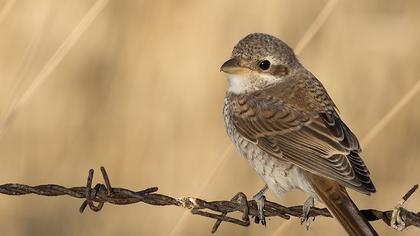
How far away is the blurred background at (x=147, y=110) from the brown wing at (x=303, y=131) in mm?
1704

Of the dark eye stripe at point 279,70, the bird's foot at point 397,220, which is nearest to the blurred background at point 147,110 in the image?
the dark eye stripe at point 279,70

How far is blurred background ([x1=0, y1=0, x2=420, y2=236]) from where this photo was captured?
6.64 metres

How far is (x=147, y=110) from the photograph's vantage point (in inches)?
264

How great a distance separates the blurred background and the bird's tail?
2.19 m

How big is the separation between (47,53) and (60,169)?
0.89 metres

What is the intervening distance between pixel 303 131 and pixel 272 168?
0.24 metres

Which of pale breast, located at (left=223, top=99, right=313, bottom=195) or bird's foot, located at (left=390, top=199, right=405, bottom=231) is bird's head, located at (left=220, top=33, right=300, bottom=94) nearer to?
pale breast, located at (left=223, top=99, right=313, bottom=195)

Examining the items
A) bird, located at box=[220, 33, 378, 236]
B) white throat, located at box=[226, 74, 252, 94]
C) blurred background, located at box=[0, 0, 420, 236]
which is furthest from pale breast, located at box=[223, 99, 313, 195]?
blurred background, located at box=[0, 0, 420, 236]

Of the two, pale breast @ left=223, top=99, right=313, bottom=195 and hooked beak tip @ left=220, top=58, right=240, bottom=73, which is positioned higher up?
hooked beak tip @ left=220, top=58, right=240, bottom=73

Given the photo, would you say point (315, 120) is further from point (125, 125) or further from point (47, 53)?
point (47, 53)

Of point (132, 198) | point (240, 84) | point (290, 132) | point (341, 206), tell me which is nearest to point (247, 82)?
point (240, 84)

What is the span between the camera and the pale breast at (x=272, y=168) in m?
4.52

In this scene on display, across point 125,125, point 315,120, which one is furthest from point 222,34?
point 315,120

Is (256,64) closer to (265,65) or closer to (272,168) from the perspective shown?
(265,65)
